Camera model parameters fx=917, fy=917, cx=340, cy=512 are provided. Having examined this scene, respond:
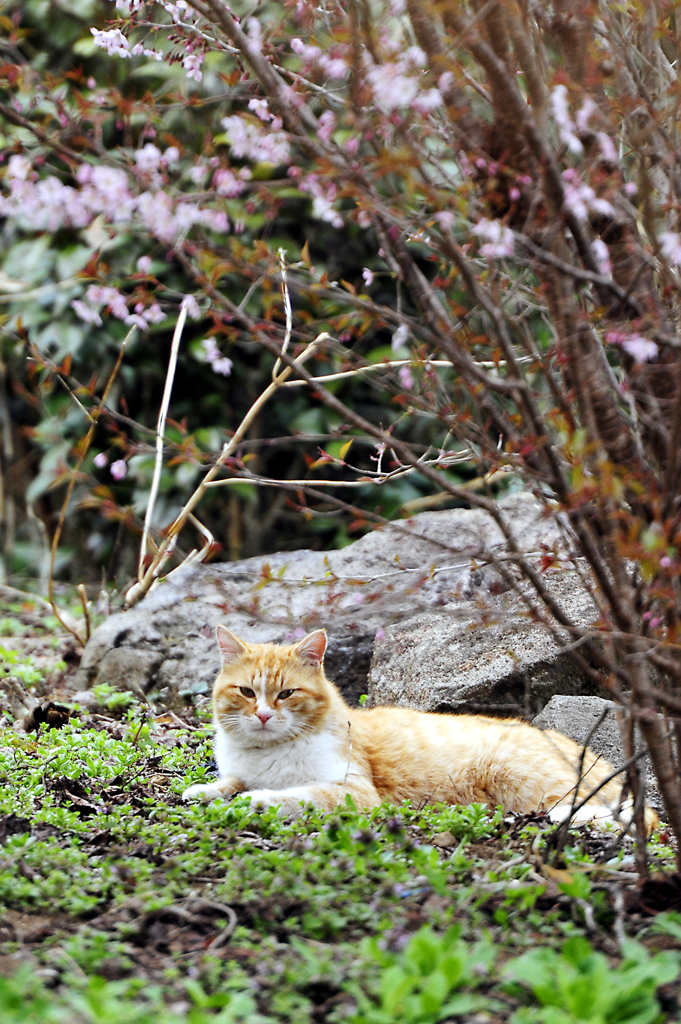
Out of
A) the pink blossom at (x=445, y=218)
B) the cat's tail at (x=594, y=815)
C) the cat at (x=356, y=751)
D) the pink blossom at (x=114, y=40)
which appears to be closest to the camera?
the pink blossom at (x=445, y=218)

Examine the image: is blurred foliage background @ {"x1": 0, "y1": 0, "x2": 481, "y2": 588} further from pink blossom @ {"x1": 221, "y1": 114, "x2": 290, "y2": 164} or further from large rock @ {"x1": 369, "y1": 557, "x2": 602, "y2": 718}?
pink blossom @ {"x1": 221, "y1": 114, "x2": 290, "y2": 164}

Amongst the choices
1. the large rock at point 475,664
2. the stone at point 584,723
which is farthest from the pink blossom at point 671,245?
the stone at point 584,723

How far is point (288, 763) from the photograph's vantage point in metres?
3.48

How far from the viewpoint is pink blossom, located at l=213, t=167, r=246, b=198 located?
1.97m

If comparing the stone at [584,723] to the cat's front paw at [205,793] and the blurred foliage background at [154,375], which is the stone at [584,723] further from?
the blurred foliage background at [154,375]

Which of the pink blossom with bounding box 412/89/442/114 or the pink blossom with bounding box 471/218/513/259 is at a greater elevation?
the pink blossom with bounding box 412/89/442/114

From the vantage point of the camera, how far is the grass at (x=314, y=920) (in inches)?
68.1

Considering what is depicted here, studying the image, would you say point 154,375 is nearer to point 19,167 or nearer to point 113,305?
point 113,305

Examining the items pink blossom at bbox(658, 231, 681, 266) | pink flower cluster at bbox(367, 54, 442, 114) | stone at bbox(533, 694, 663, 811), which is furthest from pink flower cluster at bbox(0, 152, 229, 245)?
stone at bbox(533, 694, 663, 811)

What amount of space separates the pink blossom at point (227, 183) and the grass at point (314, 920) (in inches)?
63.8

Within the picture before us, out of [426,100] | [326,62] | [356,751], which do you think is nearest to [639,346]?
[426,100]

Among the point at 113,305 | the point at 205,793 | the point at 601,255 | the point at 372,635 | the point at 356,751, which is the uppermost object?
the point at 601,255

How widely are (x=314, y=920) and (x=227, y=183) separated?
1668 millimetres

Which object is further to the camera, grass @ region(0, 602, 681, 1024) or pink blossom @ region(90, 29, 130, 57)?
Result: pink blossom @ region(90, 29, 130, 57)
